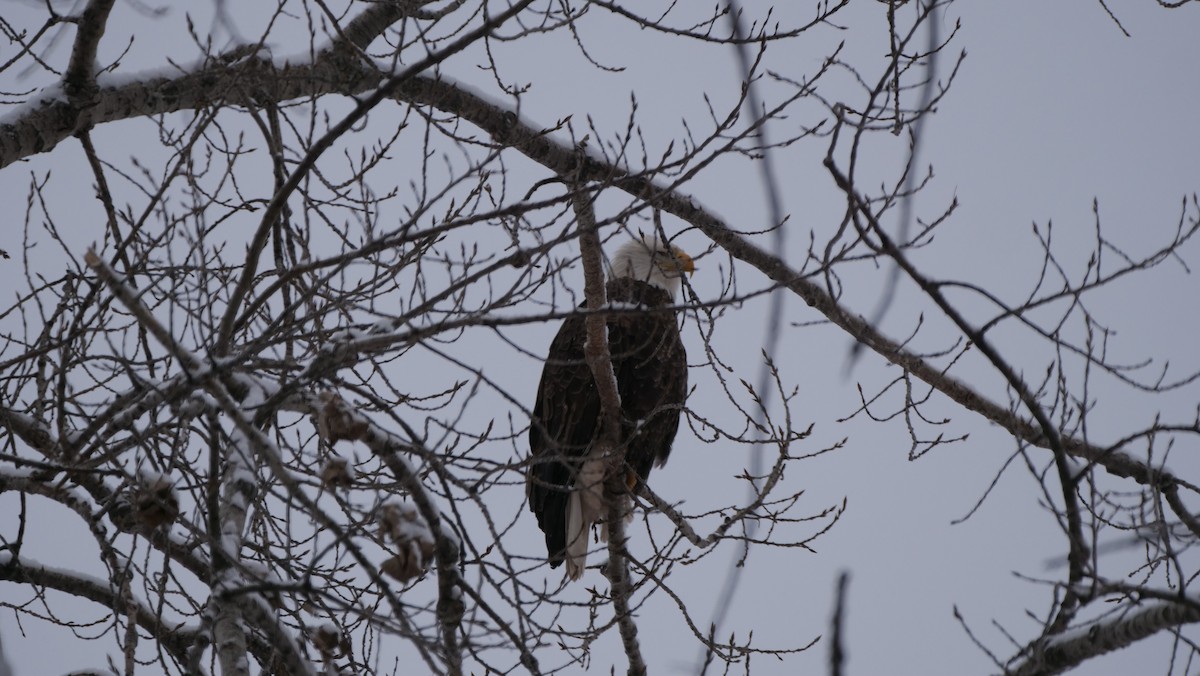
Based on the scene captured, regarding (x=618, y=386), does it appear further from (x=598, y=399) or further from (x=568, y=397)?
(x=568, y=397)

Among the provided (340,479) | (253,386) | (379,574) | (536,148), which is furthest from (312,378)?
(536,148)

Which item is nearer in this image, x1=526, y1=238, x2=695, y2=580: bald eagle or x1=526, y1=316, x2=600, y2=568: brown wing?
x1=526, y1=238, x2=695, y2=580: bald eagle

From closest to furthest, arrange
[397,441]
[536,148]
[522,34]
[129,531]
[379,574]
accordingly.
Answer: [379,574] → [397,441] → [129,531] → [522,34] → [536,148]

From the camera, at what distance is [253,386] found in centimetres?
212

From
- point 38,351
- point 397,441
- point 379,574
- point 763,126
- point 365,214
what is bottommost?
point 379,574

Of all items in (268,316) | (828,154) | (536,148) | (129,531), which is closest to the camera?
(828,154)

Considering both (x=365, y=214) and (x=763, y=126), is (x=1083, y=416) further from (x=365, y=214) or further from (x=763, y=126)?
(x=365, y=214)

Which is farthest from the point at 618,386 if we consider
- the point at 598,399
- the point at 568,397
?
the point at 568,397

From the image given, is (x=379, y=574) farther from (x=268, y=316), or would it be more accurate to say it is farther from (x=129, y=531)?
(x=268, y=316)

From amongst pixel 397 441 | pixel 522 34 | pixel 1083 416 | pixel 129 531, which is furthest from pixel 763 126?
pixel 129 531

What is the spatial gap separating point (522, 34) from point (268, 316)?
105cm

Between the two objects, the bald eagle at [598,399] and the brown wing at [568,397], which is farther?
the brown wing at [568,397]

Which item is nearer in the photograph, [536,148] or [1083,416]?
[1083,416]

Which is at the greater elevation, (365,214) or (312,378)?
(365,214)
